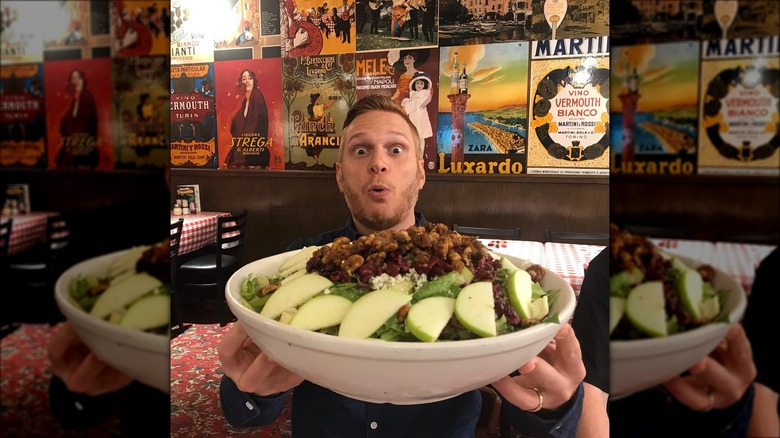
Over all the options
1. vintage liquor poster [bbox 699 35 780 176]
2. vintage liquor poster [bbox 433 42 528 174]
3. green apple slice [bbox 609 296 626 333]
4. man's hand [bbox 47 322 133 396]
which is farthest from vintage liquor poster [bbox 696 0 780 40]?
man's hand [bbox 47 322 133 396]

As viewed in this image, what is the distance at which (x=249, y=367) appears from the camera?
1280 mm

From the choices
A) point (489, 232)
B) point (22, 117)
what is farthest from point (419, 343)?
point (22, 117)

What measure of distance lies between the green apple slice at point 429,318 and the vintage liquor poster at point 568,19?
59cm

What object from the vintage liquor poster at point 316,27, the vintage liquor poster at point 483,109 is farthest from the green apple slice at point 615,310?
the vintage liquor poster at point 316,27

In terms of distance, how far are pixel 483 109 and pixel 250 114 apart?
0.54m

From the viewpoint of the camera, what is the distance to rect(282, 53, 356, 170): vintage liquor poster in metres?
1.22

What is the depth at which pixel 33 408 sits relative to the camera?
1.04 metres

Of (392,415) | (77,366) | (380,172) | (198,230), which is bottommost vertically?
(392,415)

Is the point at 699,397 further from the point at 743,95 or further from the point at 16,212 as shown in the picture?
the point at 16,212

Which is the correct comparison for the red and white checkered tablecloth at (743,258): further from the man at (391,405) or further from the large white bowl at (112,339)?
the large white bowl at (112,339)

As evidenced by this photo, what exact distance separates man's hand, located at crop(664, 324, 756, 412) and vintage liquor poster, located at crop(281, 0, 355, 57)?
91 cm

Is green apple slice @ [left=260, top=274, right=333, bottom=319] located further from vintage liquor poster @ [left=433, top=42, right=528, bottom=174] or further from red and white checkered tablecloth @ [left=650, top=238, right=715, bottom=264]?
red and white checkered tablecloth @ [left=650, top=238, right=715, bottom=264]

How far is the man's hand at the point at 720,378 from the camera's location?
85 cm

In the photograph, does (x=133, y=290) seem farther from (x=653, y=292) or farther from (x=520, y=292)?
(x=653, y=292)
